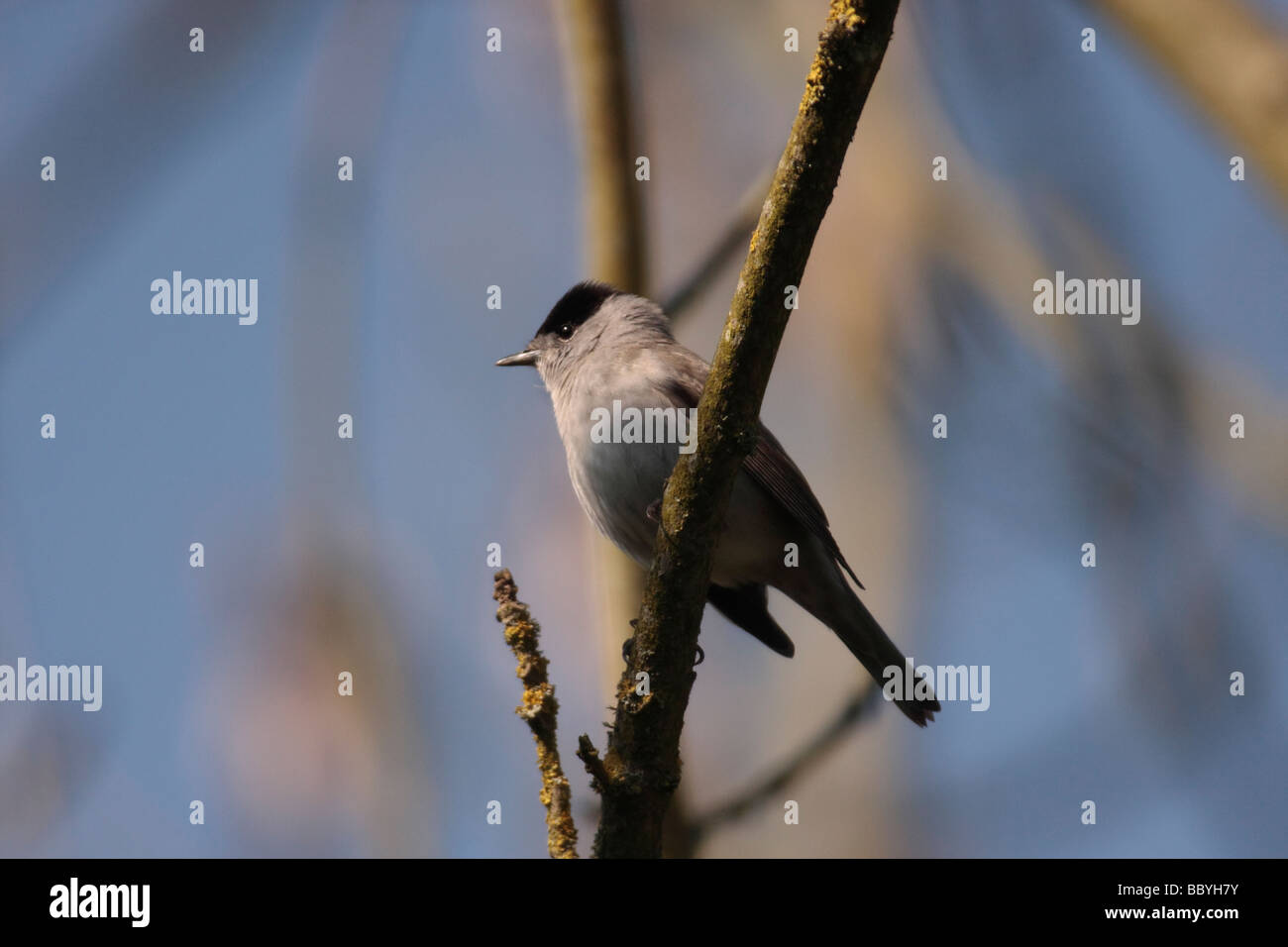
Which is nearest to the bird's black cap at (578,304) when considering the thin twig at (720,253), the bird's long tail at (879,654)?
the thin twig at (720,253)

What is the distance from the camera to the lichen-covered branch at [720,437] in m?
3.10

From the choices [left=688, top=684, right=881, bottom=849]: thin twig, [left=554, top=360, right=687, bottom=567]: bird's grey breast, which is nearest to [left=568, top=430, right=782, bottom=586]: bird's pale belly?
[left=554, top=360, right=687, bottom=567]: bird's grey breast

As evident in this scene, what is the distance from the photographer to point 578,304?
255 inches

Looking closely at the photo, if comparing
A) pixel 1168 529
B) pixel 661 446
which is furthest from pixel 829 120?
pixel 1168 529

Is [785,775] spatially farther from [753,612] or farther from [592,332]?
[592,332]

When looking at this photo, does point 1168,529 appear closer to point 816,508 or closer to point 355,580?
point 816,508

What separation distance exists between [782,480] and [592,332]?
134 centimetres

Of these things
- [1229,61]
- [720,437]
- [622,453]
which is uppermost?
[1229,61]

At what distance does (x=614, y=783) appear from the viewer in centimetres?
373

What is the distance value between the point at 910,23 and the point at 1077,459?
3036 mm

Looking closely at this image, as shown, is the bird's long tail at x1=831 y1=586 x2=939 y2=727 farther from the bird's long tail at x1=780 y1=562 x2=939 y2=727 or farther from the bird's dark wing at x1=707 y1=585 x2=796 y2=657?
the bird's dark wing at x1=707 y1=585 x2=796 y2=657

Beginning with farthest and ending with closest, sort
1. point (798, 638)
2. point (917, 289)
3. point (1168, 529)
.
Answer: point (798, 638) → point (917, 289) → point (1168, 529)

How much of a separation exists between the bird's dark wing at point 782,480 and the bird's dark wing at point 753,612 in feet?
1.69

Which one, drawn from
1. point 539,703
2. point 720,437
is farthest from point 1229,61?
point 539,703
